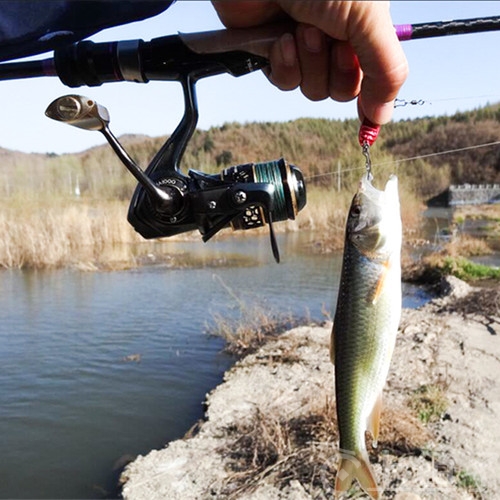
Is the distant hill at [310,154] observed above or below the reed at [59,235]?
above

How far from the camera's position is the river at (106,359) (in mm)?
4547

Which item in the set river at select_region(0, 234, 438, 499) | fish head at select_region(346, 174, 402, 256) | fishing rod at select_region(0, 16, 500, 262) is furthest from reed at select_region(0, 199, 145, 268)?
fish head at select_region(346, 174, 402, 256)

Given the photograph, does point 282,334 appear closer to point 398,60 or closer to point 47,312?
point 47,312

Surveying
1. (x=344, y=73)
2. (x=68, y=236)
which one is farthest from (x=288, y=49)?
(x=68, y=236)

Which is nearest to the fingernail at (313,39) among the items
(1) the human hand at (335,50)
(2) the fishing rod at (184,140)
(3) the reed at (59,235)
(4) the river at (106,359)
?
(1) the human hand at (335,50)

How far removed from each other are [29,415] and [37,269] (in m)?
7.30

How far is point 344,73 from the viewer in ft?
5.17

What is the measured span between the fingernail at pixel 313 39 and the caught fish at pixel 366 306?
41 centimetres

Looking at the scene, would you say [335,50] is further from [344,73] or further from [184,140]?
[184,140]

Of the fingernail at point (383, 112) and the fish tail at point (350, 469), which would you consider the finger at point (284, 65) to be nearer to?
the fingernail at point (383, 112)

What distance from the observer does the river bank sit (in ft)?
11.3

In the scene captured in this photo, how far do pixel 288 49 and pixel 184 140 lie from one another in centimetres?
54

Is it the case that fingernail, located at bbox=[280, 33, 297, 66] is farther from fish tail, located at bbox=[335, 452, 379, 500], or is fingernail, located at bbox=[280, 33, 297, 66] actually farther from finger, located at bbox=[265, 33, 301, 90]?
fish tail, located at bbox=[335, 452, 379, 500]

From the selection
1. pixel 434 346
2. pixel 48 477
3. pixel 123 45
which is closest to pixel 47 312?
pixel 48 477
